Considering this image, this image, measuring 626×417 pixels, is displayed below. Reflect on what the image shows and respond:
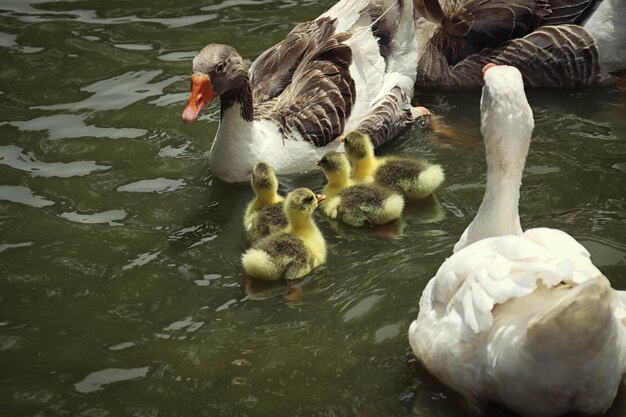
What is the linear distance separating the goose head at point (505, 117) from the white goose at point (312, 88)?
2354 millimetres

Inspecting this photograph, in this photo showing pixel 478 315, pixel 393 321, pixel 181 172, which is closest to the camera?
pixel 478 315

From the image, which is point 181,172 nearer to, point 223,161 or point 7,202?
point 223,161

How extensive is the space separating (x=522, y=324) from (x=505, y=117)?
1192mm

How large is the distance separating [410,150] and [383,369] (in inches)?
116

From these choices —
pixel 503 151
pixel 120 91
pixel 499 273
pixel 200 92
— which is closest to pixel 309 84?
pixel 200 92

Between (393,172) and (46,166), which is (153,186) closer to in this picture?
(46,166)

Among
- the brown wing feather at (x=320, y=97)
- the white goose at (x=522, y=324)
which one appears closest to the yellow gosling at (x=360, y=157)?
the brown wing feather at (x=320, y=97)

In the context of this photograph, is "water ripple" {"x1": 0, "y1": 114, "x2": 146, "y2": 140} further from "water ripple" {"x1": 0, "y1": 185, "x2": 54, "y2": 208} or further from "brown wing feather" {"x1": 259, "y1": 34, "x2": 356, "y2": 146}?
"brown wing feather" {"x1": 259, "y1": 34, "x2": 356, "y2": 146}

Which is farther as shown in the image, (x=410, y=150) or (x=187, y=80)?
(x=187, y=80)

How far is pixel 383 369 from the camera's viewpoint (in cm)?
481

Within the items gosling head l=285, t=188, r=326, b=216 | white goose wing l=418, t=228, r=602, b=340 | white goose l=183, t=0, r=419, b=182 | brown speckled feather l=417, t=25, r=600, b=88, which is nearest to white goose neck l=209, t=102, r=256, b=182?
white goose l=183, t=0, r=419, b=182

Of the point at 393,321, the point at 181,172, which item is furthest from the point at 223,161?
the point at 393,321

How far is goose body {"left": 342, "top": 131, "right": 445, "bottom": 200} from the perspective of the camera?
6.39 meters

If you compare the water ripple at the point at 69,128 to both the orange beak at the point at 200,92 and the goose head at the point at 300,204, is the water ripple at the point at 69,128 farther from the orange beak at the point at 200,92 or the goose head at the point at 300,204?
the goose head at the point at 300,204
